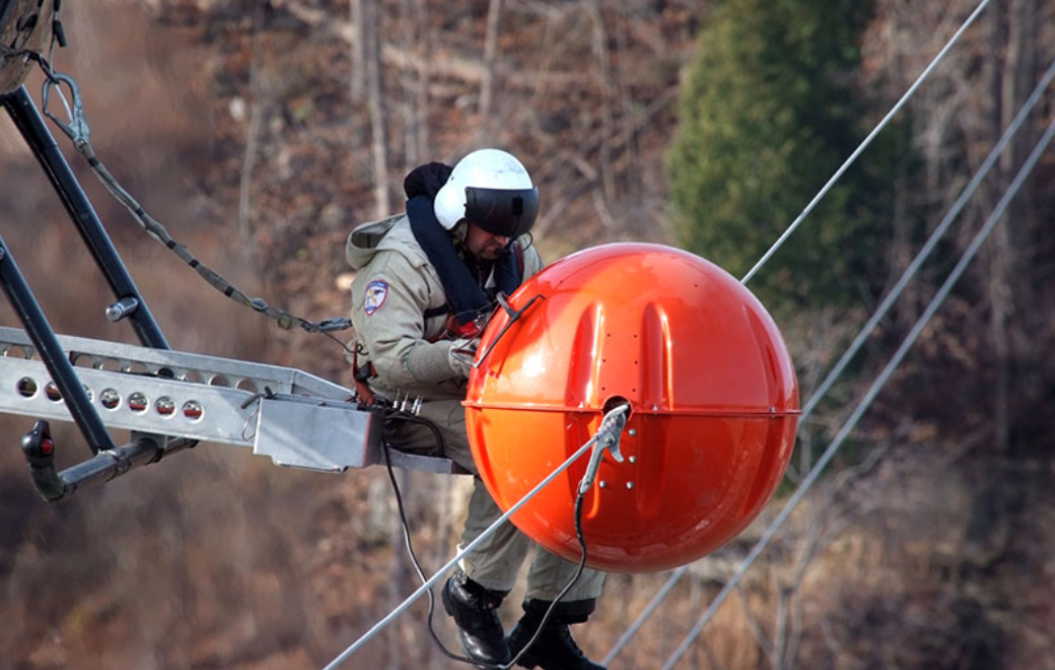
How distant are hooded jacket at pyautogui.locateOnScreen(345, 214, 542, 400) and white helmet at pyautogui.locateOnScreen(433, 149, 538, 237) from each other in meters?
0.11

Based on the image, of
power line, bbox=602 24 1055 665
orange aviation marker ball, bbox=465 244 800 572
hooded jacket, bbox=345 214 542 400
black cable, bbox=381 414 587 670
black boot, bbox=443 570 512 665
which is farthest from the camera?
power line, bbox=602 24 1055 665

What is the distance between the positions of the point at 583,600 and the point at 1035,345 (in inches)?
580

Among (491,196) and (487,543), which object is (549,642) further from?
(491,196)

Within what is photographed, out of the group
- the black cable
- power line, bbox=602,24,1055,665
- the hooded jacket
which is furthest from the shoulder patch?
power line, bbox=602,24,1055,665

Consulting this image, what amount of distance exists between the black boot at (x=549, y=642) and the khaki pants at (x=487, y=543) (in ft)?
0.31

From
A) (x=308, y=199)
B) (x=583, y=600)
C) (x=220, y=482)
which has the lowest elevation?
(x=220, y=482)

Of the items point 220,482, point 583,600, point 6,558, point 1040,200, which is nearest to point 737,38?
point 1040,200

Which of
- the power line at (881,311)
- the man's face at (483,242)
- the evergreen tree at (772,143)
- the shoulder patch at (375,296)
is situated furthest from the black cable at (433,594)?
the evergreen tree at (772,143)

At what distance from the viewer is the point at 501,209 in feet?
18.4

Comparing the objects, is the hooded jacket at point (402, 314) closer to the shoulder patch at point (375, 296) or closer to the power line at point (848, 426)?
the shoulder patch at point (375, 296)

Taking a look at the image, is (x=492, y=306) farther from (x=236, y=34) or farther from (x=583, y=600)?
(x=236, y=34)

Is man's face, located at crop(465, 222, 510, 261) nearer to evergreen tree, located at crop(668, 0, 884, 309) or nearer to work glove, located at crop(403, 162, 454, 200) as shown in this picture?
work glove, located at crop(403, 162, 454, 200)

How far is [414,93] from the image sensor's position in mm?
21500

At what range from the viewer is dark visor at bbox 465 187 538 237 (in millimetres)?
5586
